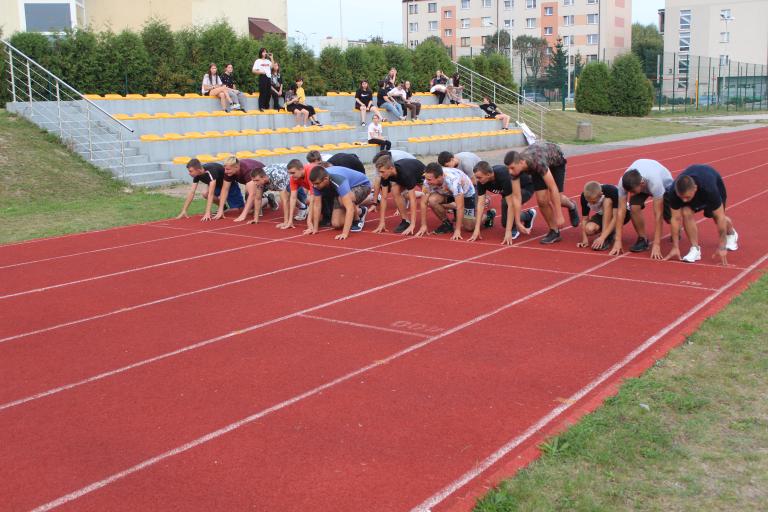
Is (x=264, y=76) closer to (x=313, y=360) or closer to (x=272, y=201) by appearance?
(x=272, y=201)

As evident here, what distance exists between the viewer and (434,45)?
108 ft

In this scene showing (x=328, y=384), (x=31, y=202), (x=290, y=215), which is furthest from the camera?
(x=31, y=202)

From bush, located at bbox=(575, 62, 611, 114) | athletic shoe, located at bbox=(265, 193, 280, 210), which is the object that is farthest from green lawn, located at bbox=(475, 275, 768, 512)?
bush, located at bbox=(575, 62, 611, 114)

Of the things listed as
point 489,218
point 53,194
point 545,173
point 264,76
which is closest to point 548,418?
point 545,173

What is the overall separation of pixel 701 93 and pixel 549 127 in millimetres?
33775

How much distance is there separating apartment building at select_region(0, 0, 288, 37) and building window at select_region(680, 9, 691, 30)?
5339cm

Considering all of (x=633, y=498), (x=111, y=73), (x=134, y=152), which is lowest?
(x=633, y=498)

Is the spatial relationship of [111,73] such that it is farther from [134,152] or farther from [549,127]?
[549,127]

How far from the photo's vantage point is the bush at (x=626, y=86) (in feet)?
138

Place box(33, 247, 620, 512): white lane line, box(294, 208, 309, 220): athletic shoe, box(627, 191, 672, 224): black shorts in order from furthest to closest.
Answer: box(294, 208, 309, 220): athletic shoe → box(627, 191, 672, 224): black shorts → box(33, 247, 620, 512): white lane line

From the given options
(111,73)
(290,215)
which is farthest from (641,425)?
(111,73)

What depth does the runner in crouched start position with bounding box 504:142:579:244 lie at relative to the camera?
33.2 ft

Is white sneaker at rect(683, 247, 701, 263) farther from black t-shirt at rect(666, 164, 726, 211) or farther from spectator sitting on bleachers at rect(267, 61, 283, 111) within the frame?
spectator sitting on bleachers at rect(267, 61, 283, 111)

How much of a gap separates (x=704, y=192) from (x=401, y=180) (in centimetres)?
416
